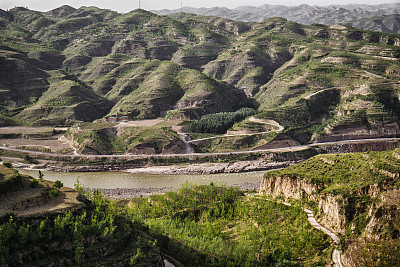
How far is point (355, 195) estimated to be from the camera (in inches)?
1619

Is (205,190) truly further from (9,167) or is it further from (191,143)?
(191,143)

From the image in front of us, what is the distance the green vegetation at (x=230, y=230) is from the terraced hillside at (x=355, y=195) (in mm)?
2871

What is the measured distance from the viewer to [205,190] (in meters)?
61.5

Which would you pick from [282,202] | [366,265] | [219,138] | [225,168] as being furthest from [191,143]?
[366,265]

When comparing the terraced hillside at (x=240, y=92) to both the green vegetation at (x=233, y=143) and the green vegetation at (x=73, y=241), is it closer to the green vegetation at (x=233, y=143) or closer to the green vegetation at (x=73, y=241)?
the green vegetation at (x=233, y=143)

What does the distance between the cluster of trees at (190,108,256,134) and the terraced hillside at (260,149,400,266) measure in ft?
236

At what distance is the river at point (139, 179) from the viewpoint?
91.9 metres

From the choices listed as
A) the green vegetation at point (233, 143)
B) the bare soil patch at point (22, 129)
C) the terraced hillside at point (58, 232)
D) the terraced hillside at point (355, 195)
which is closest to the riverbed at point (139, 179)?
the green vegetation at point (233, 143)

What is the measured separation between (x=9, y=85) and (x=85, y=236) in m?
147

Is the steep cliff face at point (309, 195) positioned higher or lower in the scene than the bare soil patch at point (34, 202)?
lower

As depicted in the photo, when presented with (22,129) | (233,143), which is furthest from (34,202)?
(22,129)

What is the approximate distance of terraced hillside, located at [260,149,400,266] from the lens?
113ft

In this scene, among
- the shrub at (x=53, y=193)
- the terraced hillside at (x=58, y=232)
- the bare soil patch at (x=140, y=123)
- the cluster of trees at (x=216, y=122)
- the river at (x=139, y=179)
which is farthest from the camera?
the bare soil patch at (x=140, y=123)

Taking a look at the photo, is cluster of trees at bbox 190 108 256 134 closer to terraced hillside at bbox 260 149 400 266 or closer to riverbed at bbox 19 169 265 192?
riverbed at bbox 19 169 265 192
